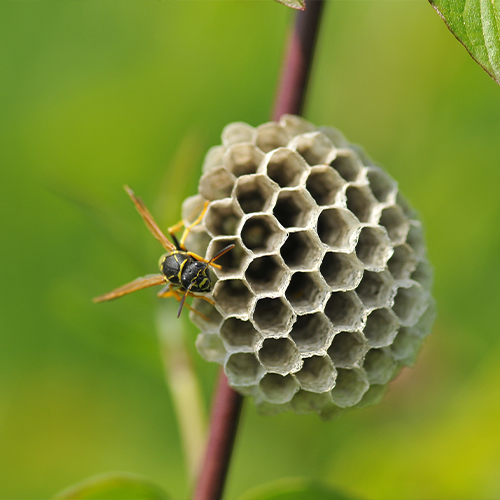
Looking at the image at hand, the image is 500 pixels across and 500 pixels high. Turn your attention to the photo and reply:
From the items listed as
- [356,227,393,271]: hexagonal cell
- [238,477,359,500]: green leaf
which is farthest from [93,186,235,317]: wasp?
[238,477,359,500]: green leaf

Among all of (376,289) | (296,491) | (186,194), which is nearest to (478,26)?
(376,289)

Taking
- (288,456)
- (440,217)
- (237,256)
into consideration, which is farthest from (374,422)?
(237,256)

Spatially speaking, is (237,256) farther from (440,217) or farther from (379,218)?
(440,217)

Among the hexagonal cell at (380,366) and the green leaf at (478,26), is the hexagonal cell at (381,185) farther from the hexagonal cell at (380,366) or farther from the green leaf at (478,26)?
the green leaf at (478,26)

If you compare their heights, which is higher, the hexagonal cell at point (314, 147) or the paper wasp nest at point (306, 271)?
the hexagonal cell at point (314, 147)

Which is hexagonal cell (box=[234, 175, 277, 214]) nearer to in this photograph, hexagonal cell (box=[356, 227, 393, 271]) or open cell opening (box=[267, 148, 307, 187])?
open cell opening (box=[267, 148, 307, 187])

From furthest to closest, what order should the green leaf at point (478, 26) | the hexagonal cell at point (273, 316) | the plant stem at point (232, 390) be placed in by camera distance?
the hexagonal cell at point (273, 316) < the plant stem at point (232, 390) < the green leaf at point (478, 26)

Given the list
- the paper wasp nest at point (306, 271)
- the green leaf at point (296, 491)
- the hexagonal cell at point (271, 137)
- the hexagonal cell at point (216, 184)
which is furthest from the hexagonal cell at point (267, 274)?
the green leaf at point (296, 491)
